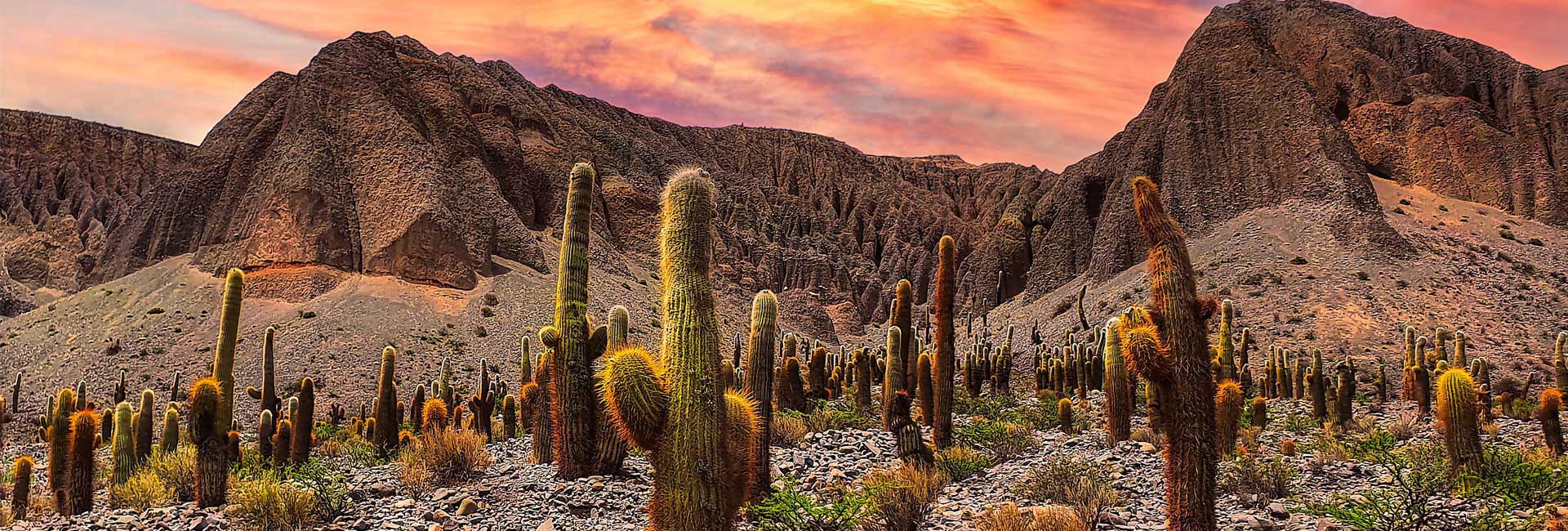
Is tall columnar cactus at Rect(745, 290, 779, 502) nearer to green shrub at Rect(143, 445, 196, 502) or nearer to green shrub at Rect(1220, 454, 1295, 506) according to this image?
green shrub at Rect(1220, 454, 1295, 506)

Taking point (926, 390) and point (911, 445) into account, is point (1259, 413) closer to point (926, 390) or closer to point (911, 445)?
point (926, 390)

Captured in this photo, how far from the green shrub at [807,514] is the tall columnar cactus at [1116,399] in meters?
7.17

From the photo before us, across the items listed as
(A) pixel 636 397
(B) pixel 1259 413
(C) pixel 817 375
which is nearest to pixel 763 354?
(A) pixel 636 397

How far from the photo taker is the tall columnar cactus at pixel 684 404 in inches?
231

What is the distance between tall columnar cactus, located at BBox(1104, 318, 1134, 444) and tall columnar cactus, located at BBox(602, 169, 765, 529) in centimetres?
919

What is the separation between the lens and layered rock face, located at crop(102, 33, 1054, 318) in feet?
141

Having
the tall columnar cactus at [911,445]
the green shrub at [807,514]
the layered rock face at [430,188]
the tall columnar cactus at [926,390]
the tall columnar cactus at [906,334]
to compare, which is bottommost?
the green shrub at [807,514]

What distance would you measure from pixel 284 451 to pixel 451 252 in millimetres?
31244

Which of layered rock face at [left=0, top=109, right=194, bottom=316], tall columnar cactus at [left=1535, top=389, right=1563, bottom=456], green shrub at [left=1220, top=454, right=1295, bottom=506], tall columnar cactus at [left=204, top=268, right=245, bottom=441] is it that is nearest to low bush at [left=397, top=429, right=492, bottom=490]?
tall columnar cactus at [left=204, top=268, right=245, bottom=441]

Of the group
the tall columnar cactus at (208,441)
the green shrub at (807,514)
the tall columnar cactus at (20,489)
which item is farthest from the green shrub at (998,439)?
the tall columnar cactus at (20,489)

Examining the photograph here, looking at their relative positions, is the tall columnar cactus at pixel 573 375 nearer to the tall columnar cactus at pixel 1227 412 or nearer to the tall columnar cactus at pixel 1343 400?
the tall columnar cactus at pixel 1227 412

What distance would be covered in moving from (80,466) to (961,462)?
11068 millimetres

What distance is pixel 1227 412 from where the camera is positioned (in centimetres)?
1164

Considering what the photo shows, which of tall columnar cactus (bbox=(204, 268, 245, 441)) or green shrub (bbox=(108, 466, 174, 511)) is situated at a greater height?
tall columnar cactus (bbox=(204, 268, 245, 441))
